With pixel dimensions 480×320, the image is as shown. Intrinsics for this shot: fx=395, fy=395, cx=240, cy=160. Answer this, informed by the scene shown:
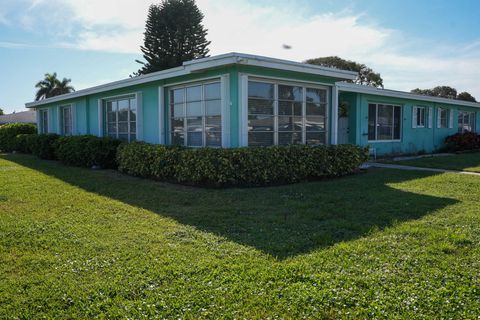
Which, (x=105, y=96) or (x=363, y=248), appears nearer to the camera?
(x=363, y=248)

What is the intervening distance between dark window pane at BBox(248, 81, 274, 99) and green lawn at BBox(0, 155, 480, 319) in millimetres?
2808

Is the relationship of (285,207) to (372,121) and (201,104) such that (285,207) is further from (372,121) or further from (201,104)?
(372,121)

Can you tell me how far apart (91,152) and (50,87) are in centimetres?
4288

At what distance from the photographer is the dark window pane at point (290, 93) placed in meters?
10.3

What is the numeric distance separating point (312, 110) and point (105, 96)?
833 cm

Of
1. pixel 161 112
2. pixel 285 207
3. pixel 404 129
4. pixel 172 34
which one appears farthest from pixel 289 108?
pixel 172 34

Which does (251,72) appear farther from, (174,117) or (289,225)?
(289,225)

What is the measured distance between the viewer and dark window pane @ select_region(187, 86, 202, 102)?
10594mm

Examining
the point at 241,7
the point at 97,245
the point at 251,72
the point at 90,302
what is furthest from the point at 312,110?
the point at 90,302

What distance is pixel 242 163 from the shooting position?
8.64 m

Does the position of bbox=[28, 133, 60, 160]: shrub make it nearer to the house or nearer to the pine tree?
the house

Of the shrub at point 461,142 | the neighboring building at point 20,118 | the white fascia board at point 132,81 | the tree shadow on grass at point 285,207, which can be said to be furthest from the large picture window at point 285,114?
the neighboring building at point 20,118

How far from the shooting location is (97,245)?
4742 millimetres

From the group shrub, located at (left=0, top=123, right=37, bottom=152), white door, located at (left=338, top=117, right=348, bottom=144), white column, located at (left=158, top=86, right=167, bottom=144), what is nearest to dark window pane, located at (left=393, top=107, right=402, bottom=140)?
white door, located at (left=338, top=117, right=348, bottom=144)
